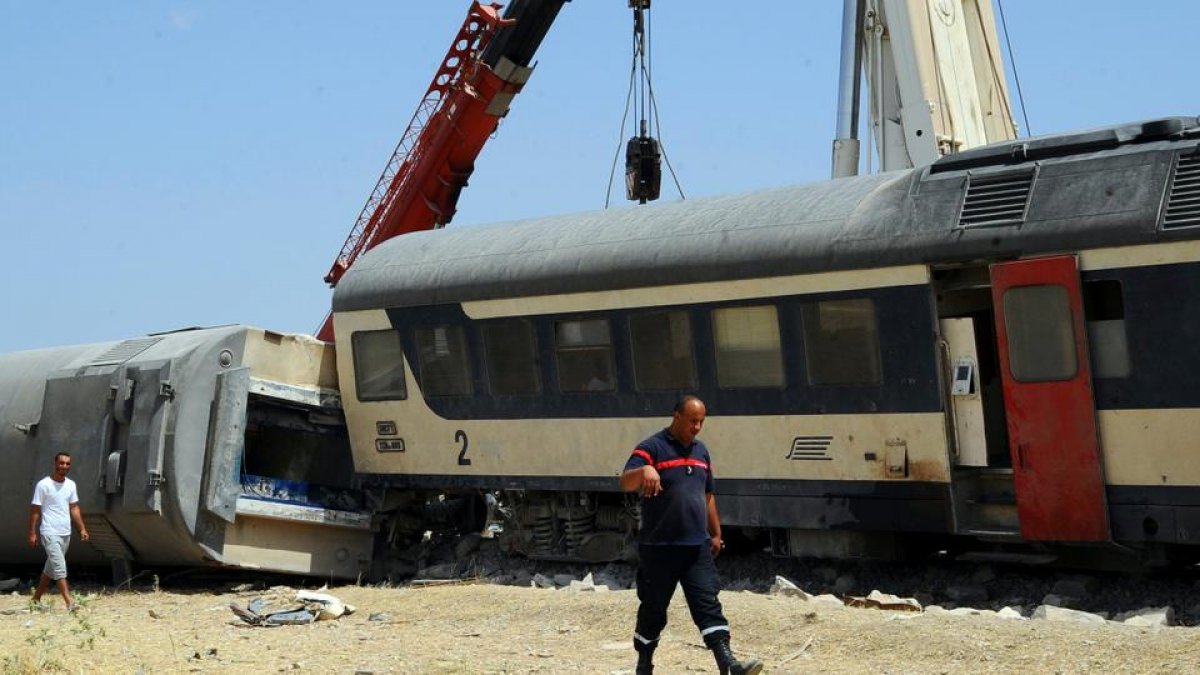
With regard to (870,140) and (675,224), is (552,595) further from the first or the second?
(870,140)

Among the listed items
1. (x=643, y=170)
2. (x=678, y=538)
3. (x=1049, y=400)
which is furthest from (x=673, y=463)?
(x=643, y=170)

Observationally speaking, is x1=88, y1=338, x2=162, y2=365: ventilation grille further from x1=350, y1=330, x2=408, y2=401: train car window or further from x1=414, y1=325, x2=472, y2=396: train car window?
x1=414, y1=325, x2=472, y2=396: train car window

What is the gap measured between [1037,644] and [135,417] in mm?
10118

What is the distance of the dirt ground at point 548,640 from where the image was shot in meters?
10.4

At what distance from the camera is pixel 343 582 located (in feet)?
60.2

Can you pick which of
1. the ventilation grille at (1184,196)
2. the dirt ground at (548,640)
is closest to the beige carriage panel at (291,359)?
the dirt ground at (548,640)

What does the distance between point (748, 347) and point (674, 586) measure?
507 cm

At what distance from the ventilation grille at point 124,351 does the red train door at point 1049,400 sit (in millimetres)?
9678

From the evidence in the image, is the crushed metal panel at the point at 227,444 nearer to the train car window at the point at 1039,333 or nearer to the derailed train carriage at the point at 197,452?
the derailed train carriage at the point at 197,452

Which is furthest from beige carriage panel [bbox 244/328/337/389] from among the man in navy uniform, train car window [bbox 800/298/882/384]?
the man in navy uniform

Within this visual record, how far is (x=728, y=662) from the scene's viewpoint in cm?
949

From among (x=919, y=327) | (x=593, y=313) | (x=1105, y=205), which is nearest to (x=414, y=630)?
(x=593, y=313)

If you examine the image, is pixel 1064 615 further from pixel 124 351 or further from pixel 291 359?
pixel 124 351

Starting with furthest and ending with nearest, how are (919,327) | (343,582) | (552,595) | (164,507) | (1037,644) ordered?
(343,582) < (164,507) < (552,595) < (919,327) < (1037,644)
